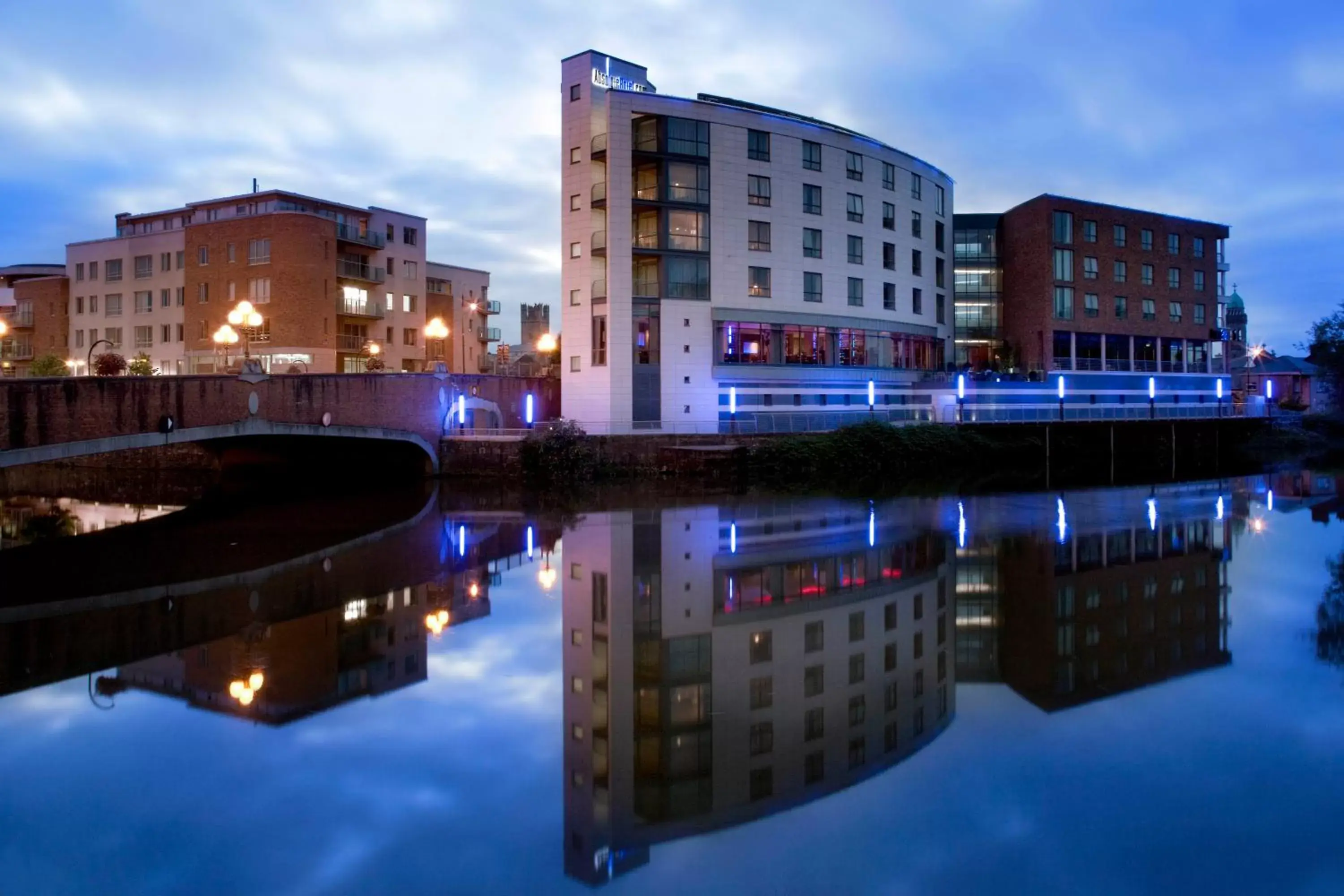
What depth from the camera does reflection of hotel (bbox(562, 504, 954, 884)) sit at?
356 inches

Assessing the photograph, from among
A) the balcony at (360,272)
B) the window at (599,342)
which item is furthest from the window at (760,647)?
the balcony at (360,272)

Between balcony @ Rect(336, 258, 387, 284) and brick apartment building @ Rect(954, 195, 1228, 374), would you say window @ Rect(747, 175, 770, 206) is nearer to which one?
brick apartment building @ Rect(954, 195, 1228, 374)

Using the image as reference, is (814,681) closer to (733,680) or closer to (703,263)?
(733,680)

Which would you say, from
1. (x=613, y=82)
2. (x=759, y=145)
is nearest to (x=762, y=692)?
(x=613, y=82)

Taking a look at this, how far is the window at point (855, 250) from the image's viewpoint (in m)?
51.8

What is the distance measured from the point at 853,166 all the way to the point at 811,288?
25.0 ft

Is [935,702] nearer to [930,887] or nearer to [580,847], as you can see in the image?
[930,887]

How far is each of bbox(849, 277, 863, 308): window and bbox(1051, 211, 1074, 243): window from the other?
1850cm

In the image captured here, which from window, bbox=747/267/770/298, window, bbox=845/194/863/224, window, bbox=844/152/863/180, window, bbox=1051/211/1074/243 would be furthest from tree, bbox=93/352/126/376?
window, bbox=1051/211/1074/243

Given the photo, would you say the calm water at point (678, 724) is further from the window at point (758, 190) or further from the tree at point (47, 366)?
the tree at point (47, 366)

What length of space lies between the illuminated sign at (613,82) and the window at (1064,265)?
3168 cm

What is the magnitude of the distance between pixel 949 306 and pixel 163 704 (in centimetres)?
5633

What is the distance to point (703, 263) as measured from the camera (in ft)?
153

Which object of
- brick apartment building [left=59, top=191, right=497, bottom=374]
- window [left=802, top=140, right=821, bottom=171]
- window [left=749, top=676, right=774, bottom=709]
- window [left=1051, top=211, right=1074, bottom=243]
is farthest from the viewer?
window [left=1051, top=211, right=1074, bottom=243]
